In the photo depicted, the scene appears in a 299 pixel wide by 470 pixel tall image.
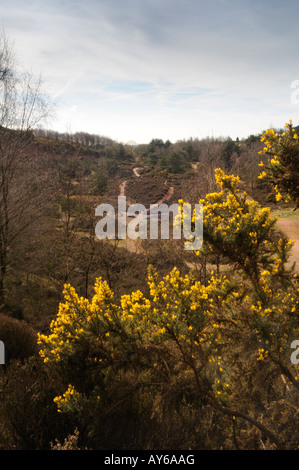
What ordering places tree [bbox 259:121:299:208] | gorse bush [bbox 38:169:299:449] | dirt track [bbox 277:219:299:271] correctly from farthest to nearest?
dirt track [bbox 277:219:299:271] → tree [bbox 259:121:299:208] → gorse bush [bbox 38:169:299:449]

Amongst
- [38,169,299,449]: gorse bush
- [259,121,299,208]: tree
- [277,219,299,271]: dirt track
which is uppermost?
[259,121,299,208]: tree

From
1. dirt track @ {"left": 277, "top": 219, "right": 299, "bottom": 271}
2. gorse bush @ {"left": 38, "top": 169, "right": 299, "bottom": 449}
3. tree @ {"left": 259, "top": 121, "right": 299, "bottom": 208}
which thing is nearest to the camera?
gorse bush @ {"left": 38, "top": 169, "right": 299, "bottom": 449}

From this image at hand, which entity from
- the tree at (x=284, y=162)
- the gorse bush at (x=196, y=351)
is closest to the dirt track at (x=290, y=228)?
the tree at (x=284, y=162)

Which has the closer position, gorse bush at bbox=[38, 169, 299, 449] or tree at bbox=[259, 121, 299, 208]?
gorse bush at bbox=[38, 169, 299, 449]

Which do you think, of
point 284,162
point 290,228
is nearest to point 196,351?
point 284,162

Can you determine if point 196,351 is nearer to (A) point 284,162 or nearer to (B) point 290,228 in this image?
(A) point 284,162

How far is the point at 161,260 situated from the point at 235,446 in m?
13.0

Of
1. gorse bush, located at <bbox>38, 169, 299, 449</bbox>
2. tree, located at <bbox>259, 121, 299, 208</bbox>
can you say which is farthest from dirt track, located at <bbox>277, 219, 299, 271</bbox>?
gorse bush, located at <bbox>38, 169, 299, 449</bbox>

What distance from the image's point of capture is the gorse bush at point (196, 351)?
11.4ft

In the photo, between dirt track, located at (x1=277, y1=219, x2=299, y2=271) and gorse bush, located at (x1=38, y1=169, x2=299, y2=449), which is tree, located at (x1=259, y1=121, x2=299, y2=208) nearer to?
gorse bush, located at (x1=38, y1=169, x2=299, y2=449)

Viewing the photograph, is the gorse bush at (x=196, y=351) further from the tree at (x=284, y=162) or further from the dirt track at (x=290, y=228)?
the dirt track at (x=290, y=228)

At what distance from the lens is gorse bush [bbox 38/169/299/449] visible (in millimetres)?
3469
